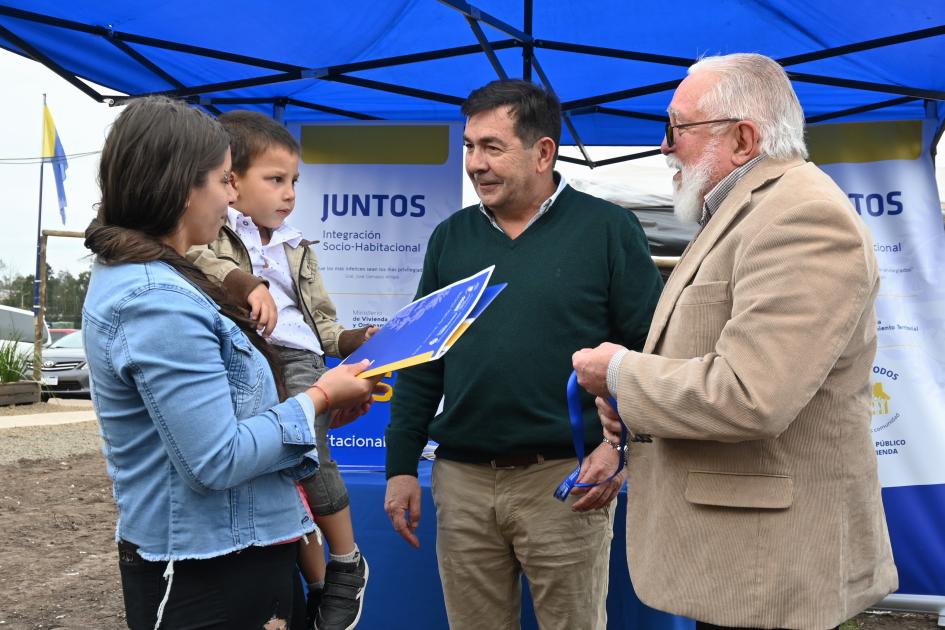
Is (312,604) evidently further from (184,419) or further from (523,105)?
(523,105)

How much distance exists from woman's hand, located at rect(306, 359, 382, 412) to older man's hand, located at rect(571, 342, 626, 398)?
44 cm

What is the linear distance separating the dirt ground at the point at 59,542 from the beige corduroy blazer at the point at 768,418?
3.55m

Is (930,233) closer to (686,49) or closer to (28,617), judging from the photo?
(686,49)

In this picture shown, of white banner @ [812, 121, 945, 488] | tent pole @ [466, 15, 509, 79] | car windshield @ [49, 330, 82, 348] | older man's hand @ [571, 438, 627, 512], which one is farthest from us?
car windshield @ [49, 330, 82, 348]

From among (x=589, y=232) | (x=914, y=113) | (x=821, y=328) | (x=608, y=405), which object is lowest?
(x=608, y=405)

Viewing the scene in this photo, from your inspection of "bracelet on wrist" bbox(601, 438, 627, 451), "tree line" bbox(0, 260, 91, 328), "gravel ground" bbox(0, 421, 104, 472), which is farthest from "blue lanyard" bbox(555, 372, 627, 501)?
"tree line" bbox(0, 260, 91, 328)

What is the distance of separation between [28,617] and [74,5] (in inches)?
126

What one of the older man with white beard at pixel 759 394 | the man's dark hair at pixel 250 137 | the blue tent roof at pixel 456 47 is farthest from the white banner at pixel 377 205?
the older man with white beard at pixel 759 394

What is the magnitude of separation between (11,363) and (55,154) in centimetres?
861

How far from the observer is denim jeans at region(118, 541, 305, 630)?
1629 millimetres

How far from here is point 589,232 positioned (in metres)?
2.73

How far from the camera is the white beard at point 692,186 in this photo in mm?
2012

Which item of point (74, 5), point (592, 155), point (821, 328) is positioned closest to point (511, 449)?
point (821, 328)

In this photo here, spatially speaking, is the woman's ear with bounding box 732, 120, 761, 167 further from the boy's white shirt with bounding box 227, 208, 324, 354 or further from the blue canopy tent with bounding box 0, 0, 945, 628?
the blue canopy tent with bounding box 0, 0, 945, 628
